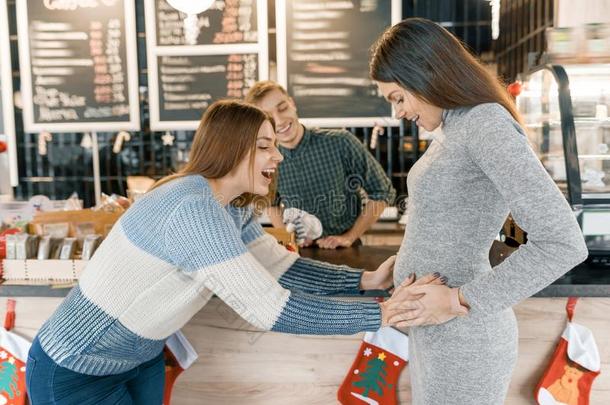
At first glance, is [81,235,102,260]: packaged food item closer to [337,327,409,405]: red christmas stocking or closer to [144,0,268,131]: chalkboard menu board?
[337,327,409,405]: red christmas stocking

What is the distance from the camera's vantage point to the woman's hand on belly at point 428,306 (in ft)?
4.12

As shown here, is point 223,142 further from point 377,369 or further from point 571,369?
point 571,369

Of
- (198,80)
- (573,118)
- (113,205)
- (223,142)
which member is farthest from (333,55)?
(223,142)

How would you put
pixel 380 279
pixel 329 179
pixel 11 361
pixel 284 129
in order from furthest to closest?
1. pixel 329 179
2. pixel 284 129
3. pixel 11 361
4. pixel 380 279

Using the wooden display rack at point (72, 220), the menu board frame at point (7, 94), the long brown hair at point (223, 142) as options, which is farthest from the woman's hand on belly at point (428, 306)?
the menu board frame at point (7, 94)

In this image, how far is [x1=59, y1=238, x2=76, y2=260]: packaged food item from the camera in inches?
80.5

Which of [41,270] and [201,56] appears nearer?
[41,270]

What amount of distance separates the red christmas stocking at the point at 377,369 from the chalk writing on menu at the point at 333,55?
260cm

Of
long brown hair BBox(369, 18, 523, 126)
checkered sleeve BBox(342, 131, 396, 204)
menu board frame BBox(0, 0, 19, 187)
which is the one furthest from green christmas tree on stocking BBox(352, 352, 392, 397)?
menu board frame BBox(0, 0, 19, 187)

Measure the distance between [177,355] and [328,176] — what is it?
1467 mm

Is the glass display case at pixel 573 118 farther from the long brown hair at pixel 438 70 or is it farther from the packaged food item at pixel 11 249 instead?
the packaged food item at pixel 11 249

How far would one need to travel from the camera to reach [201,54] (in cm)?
422

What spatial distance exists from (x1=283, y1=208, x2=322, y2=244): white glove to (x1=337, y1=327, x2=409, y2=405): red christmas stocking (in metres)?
0.73

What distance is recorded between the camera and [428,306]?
50.4 inches
